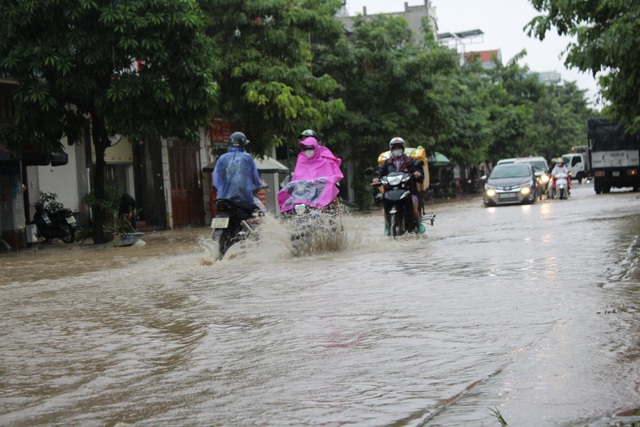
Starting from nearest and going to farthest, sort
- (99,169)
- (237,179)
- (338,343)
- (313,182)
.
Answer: (338,343), (237,179), (313,182), (99,169)

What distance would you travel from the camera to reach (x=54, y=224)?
23672mm

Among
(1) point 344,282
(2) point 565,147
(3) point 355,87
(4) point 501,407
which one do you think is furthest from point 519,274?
(2) point 565,147

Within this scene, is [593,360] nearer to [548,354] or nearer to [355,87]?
[548,354]

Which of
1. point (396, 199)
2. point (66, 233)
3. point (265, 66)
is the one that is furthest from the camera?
point (265, 66)

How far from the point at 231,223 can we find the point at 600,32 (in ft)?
20.4

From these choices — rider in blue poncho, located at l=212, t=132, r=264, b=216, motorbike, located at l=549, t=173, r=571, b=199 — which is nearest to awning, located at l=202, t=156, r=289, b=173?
motorbike, located at l=549, t=173, r=571, b=199

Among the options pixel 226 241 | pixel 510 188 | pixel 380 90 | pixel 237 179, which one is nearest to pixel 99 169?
pixel 226 241

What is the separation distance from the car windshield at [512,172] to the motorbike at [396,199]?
719 inches

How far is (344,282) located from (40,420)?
5.21m

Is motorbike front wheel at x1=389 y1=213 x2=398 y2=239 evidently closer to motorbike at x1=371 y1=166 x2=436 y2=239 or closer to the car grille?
motorbike at x1=371 y1=166 x2=436 y2=239

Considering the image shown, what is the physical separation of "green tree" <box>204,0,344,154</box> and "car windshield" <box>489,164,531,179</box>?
6.74 m

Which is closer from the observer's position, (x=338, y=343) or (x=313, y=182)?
(x=338, y=343)

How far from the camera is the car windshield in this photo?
32.3 meters

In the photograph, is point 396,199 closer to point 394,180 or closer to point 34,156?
point 394,180
